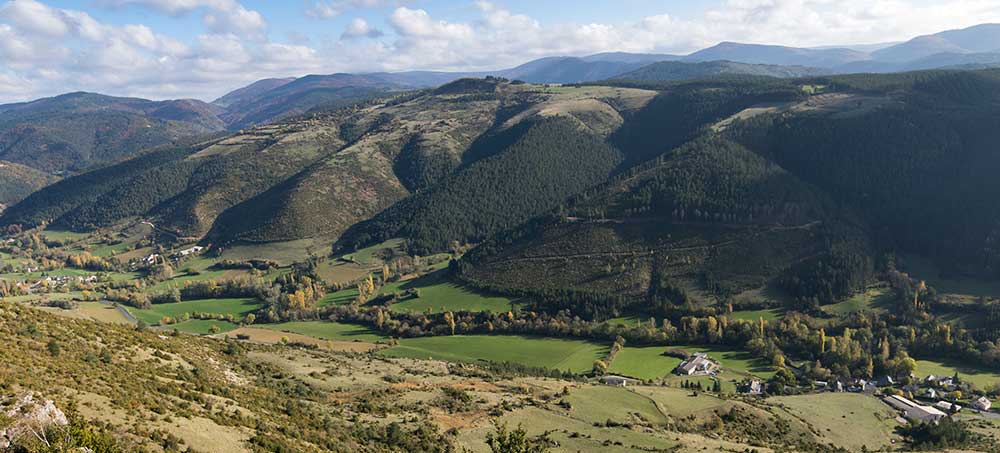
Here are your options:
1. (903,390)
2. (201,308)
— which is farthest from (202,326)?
(903,390)

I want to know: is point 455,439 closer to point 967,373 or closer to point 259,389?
point 259,389

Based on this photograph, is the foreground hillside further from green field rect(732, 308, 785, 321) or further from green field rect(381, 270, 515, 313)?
green field rect(381, 270, 515, 313)

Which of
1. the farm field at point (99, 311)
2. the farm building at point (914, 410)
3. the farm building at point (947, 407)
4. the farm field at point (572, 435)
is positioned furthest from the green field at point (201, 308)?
the farm building at point (947, 407)

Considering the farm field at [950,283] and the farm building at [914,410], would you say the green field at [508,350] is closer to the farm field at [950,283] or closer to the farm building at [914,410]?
the farm building at [914,410]

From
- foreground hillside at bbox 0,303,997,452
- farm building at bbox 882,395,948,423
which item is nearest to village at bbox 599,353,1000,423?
farm building at bbox 882,395,948,423

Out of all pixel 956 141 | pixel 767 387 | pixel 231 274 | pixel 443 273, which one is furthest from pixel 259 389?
pixel 956 141
